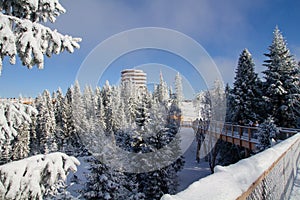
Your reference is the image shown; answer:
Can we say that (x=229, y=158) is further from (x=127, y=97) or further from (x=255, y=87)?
(x=127, y=97)

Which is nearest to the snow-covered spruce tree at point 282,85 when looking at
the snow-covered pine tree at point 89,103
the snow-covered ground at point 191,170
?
the snow-covered ground at point 191,170

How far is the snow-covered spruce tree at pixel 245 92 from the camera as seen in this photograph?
67.7ft

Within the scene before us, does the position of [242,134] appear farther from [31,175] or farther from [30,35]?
[30,35]

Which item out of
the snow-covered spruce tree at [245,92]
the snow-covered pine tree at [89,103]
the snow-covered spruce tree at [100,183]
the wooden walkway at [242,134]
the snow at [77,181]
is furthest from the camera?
the snow-covered pine tree at [89,103]

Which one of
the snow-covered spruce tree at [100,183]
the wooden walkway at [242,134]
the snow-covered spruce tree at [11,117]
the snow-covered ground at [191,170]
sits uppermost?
the snow-covered spruce tree at [11,117]

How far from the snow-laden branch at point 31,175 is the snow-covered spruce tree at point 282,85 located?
764 inches

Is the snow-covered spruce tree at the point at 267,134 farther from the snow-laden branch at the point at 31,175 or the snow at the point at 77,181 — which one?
the snow-laden branch at the point at 31,175

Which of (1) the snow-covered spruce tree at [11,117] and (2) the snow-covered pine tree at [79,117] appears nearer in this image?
(1) the snow-covered spruce tree at [11,117]

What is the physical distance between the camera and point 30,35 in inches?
84.2

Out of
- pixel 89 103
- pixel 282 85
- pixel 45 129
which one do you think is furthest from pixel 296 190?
pixel 89 103

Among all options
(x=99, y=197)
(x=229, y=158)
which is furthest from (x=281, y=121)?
(x=99, y=197)

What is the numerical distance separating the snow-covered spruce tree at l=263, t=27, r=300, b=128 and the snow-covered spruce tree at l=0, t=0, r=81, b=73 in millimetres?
19434

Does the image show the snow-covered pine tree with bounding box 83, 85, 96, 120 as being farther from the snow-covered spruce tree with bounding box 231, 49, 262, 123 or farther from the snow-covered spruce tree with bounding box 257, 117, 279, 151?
the snow-covered spruce tree with bounding box 257, 117, 279, 151

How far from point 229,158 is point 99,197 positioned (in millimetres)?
13986
